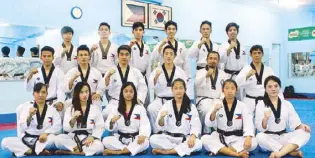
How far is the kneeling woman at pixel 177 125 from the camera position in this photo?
434 centimetres

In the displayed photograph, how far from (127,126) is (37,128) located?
113 centimetres

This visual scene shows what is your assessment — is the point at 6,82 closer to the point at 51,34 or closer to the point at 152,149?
the point at 51,34

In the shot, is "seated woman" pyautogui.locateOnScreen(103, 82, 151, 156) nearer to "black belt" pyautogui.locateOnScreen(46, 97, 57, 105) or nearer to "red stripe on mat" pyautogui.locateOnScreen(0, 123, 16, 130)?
"black belt" pyautogui.locateOnScreen(46, 97, 57, 105)

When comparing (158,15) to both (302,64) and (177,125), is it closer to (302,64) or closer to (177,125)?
(177,125)

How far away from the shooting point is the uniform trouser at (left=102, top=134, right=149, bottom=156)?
4254 millimetres

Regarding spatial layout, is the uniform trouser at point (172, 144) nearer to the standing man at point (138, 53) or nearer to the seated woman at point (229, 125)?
the seated woman at point (229, 125)

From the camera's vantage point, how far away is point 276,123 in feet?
14.1

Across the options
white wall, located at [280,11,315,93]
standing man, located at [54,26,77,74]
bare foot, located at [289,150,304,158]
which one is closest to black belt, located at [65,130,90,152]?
standing man, located at [54,26,77,74]

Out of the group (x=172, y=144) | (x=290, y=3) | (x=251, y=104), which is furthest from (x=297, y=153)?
(x=290, y=3)

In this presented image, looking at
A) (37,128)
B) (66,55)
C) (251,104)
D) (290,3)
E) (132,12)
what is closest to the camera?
(37,128)

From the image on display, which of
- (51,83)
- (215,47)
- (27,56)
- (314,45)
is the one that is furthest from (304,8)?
(51,83)

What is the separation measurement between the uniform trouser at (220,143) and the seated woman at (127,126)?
0.75 meters

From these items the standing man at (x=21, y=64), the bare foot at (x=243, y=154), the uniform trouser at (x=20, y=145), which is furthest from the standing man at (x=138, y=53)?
the standing man at (x=21, y=64)

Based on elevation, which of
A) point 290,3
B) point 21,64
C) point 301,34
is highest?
point 290,3
